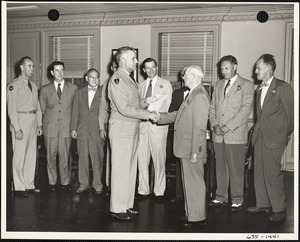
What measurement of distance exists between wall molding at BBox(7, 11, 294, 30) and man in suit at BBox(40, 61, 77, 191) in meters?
2.39

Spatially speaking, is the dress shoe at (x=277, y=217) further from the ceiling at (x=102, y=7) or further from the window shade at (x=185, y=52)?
the ceiling at (x=102, y=7)

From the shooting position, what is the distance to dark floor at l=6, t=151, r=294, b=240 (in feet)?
11.9

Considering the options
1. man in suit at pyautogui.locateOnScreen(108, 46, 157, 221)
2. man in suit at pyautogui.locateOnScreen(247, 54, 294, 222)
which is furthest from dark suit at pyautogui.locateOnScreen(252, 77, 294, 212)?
man in suit at pyautogui.locateOnScreen(108, 46, 157, 221)

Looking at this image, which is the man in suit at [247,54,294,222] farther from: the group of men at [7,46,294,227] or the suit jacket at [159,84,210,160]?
the suit jacket at [159,84,210,160]

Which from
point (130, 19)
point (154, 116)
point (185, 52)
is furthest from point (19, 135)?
point (185, 52)

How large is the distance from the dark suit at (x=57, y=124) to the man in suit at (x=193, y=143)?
1.99 m

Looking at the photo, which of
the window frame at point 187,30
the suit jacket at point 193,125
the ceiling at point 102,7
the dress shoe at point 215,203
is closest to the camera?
the suit jacket at point 193,125

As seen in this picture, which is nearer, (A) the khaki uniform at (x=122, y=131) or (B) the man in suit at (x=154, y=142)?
(A) the khaki uniform at (x=122, y=131)

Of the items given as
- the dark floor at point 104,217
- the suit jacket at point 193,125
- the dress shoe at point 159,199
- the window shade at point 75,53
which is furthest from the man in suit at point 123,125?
the window shade at point 75,53

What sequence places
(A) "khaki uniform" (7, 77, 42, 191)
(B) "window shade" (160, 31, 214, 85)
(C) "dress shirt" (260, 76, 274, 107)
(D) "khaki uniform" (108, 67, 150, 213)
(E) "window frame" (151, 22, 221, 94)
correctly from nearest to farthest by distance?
(D) "khaki uniform" (108, 67, 150, 213) < (C) "dress shirt" (260, 76, 274, 107) < (A) "khaki uniform" (7, 77, 42, 191) < (E) "window frame" (151, 22, 221, 94) < (B) "window shade" (160, 31, 214, 85)

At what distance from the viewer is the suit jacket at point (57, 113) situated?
5.01 meters

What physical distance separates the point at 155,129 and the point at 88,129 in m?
0.89

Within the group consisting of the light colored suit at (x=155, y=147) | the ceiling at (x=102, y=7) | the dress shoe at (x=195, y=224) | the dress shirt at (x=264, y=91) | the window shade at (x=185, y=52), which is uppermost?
the ceiling at (x=102, y=7)

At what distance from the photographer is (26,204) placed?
4383mm
